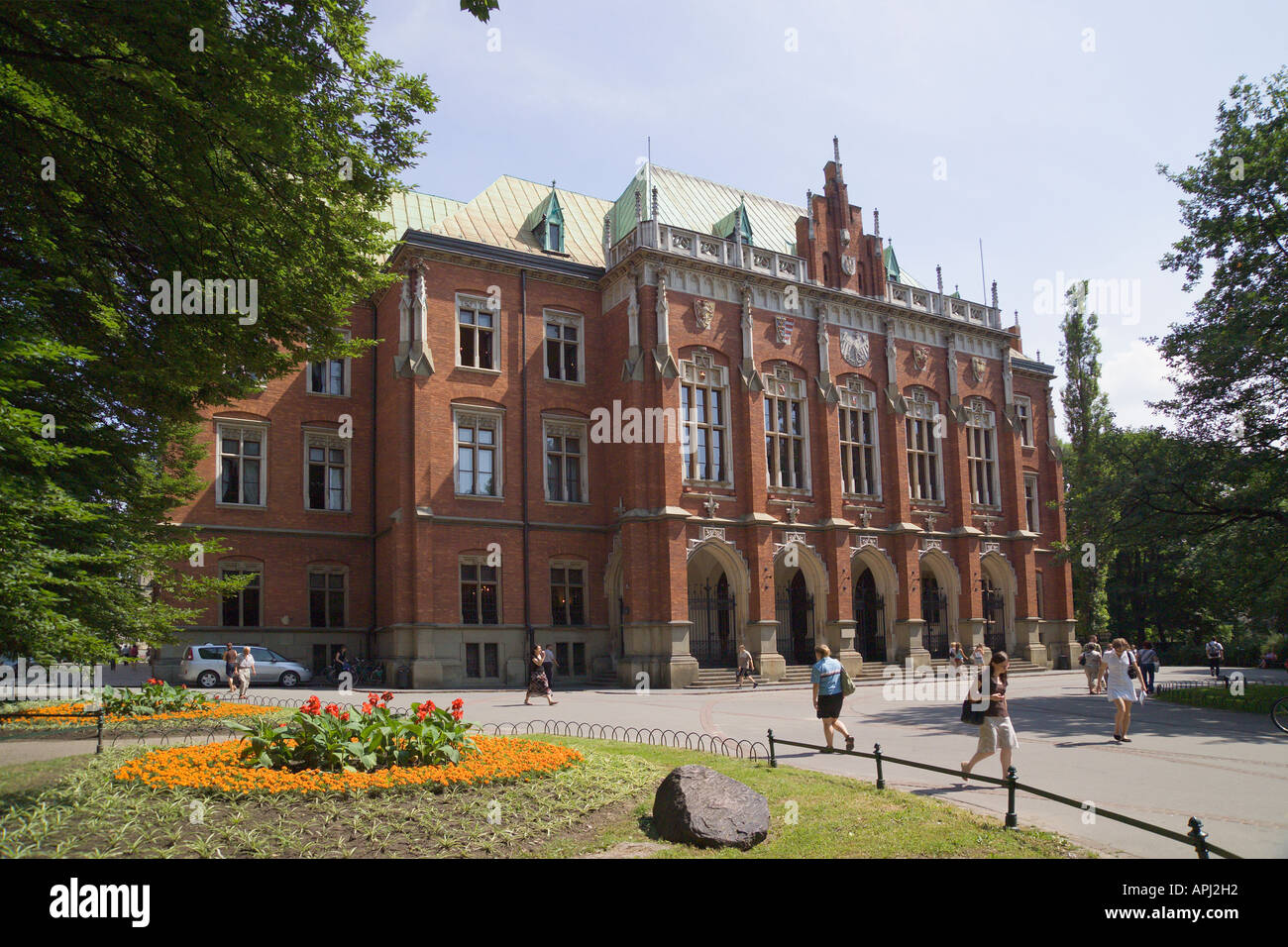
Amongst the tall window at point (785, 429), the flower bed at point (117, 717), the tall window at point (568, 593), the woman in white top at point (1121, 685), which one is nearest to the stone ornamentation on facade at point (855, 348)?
the tall window at point (785, 429)

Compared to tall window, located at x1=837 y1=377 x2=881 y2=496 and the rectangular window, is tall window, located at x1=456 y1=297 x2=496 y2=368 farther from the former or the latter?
the rectangular window

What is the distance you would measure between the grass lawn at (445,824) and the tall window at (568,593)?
2209cm

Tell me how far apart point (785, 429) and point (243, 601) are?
2039cm

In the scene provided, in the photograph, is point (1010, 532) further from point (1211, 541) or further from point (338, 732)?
point (338, 732)

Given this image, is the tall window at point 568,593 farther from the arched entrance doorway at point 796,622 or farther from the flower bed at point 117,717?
the flower bed at point 117,717

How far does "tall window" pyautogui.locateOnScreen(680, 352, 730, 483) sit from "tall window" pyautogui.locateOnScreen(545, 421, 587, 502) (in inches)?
156

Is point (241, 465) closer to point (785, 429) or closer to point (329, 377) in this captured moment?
point (329, 377)

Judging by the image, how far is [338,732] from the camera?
990cm

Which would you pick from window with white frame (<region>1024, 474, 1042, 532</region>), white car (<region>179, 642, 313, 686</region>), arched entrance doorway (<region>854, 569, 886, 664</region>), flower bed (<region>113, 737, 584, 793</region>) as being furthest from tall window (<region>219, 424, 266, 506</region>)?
window with white frame (<region>1024, 474, 1042, 532</region>)

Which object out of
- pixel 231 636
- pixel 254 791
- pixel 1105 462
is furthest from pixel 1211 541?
pixel 231 636

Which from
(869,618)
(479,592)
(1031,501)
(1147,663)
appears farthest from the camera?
(1031,501)

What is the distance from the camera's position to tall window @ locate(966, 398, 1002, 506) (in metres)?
41.8

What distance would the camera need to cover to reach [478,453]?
31094 millimetres

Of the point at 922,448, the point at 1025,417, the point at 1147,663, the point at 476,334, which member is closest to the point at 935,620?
the point at 922,448
